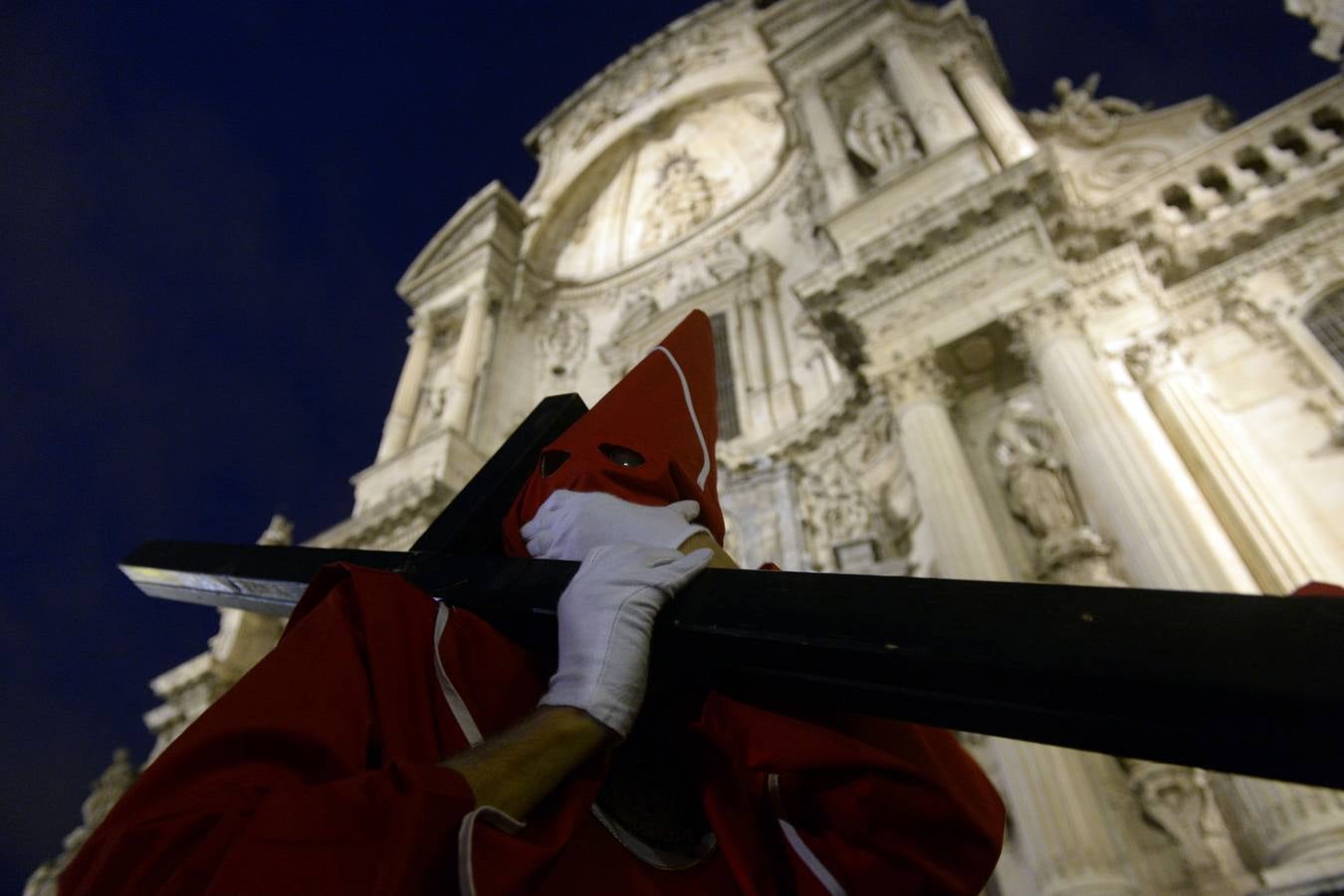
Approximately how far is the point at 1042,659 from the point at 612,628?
0.60 m

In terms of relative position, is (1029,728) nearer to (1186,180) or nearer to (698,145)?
(1186,180)

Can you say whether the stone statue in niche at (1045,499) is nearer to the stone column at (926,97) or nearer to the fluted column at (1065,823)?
the fluted column at (1065,823)

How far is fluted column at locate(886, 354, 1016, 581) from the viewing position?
531cm

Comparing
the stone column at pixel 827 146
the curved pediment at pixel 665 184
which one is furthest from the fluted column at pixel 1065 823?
the curved pediment at pixel 665 184

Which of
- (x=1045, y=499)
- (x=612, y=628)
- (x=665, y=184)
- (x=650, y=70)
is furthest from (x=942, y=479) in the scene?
(x=650, y=70)

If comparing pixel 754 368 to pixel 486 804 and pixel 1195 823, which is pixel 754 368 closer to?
pixel 1195 823

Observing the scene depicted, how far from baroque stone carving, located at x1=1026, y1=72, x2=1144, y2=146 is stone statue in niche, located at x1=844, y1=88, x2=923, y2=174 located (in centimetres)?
256

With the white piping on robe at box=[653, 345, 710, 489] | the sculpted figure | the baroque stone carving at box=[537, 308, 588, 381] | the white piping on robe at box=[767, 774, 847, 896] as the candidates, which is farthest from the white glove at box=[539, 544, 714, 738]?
the baroque stone carving at box=[537, 308, 588, 381]

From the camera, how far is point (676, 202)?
17.3 metres

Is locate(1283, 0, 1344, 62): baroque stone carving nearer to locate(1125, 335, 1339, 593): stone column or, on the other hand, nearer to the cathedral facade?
the cathedral facade

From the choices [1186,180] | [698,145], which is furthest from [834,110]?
[698,145]

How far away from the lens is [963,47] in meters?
11.0

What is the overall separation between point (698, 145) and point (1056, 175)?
1312 cm

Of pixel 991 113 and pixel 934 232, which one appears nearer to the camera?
pixel 934 232
